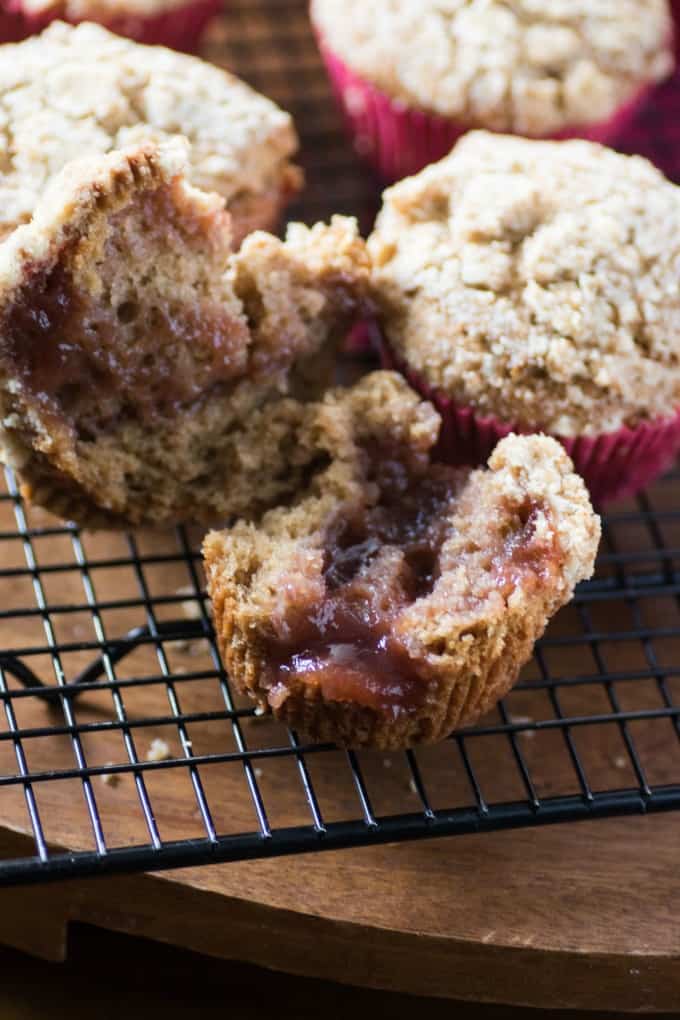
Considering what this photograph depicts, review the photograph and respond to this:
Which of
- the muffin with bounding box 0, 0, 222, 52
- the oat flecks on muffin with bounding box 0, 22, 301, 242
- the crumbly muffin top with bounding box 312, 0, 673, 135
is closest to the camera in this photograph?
the oat flecks on muffin with bounding box 0, 22, 301, 242

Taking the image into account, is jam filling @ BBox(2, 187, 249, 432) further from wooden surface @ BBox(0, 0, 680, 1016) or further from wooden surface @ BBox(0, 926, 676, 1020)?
wooden surface @ BBox(0, 926, 676, 1020)

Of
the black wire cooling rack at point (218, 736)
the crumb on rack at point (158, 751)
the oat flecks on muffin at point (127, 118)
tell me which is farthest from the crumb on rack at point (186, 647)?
the oat flecks on muffin at point (127, 118)

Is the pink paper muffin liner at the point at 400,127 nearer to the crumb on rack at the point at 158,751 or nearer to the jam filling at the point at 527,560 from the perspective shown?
the jam filling at the point at 527,560

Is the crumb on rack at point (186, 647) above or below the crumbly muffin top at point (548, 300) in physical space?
below

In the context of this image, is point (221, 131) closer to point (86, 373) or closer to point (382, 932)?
point (86, 373)

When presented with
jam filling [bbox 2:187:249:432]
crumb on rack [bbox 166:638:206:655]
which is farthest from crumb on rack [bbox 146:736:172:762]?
jam filling [bbox 2:187:249:432]

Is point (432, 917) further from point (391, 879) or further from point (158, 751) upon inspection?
point (158, 751)

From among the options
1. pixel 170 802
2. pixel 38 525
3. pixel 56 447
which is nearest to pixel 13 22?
pixel 38 525
